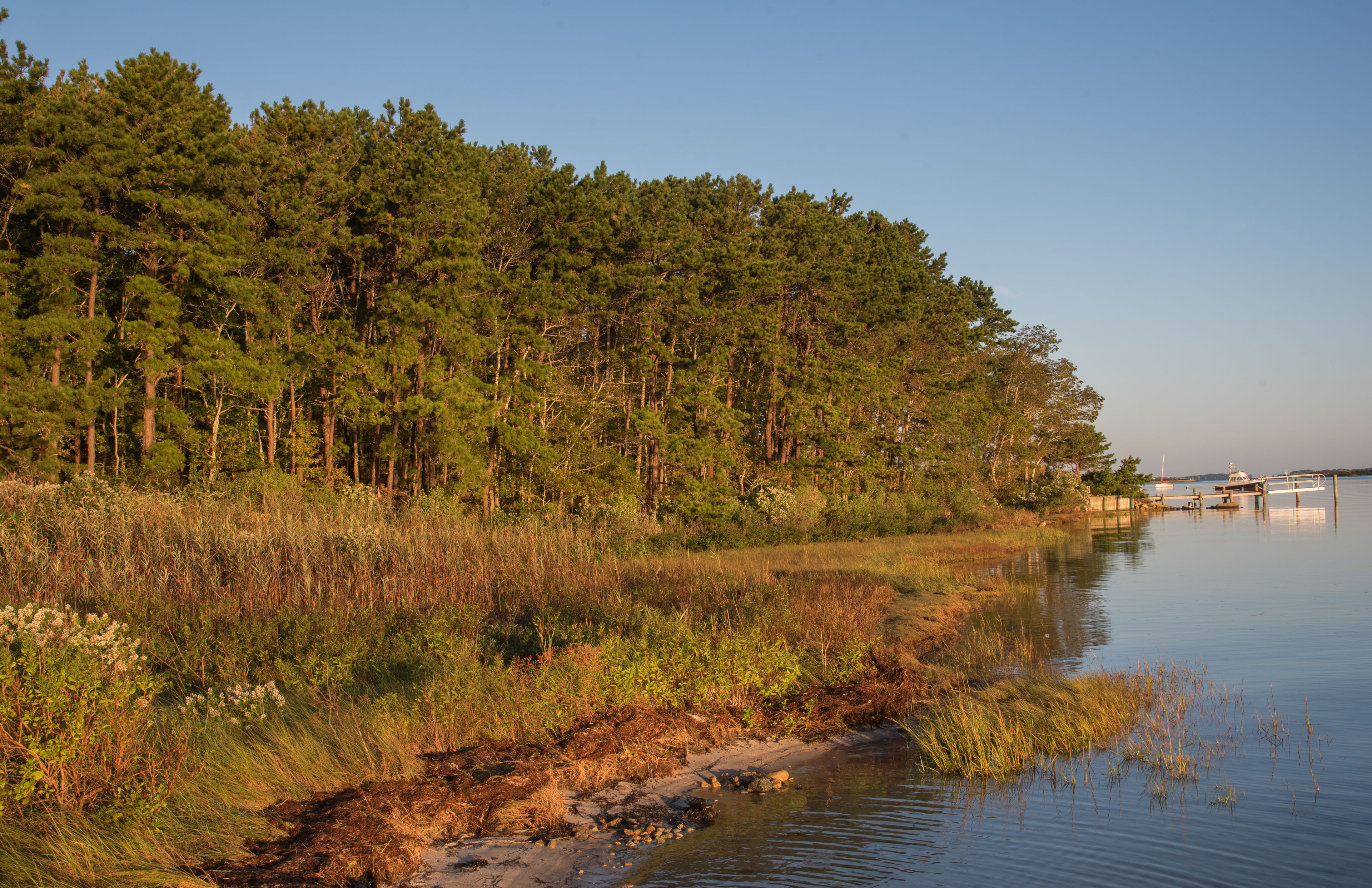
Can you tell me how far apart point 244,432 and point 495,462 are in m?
9.02

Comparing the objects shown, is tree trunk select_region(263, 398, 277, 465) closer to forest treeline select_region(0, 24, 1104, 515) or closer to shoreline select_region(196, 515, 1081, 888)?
forest treeline select_region(0, 24, 1104, 515)

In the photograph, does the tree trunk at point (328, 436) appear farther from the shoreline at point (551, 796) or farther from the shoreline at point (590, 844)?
the shoreline at point (590, 844)

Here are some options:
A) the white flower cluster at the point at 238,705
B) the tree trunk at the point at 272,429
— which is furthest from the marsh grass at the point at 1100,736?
the tree trunk at the point at 272,429

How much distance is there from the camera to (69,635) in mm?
8828

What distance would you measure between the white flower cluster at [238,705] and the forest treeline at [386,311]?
21.2 meters

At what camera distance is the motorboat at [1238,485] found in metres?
101

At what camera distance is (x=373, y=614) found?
13.0m

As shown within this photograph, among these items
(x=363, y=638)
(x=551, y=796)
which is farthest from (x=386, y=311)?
(x=551, y=796)

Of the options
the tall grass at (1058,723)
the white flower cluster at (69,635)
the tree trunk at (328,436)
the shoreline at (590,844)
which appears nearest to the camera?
the shoreline at (590,844)

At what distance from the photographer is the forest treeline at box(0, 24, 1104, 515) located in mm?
27547

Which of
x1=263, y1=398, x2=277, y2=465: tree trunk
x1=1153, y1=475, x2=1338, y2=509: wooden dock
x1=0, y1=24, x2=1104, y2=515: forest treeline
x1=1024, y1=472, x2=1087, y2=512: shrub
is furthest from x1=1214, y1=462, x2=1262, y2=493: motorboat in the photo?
x1=263, y1=398, x2=277, y2=465: tree trunk

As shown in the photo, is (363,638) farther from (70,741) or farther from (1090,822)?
(1090,822)

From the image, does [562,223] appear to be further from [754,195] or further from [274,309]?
[754,195]

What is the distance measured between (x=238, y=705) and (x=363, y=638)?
3.04 meters
